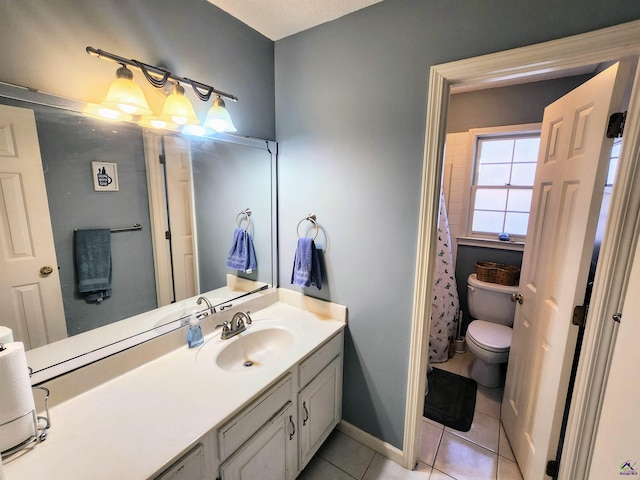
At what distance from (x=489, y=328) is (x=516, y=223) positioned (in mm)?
1018

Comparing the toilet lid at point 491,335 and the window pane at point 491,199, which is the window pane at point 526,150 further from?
the toilet lid at point 491,335

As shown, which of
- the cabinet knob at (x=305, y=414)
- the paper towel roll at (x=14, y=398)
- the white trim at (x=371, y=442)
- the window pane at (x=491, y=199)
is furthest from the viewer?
the window pane at (x=491, y=199)

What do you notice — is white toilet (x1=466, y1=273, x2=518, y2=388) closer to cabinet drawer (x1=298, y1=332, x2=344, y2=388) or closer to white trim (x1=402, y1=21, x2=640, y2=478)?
white trim (x1=402, y1=21, x2=640, y2=478)

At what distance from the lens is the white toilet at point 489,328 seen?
6.89ft

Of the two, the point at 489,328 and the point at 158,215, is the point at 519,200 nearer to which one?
the point at 489,328

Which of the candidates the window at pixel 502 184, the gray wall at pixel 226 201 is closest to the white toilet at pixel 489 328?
the window at pixel 502 184

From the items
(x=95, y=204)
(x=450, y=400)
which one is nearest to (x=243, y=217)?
(x=95, y=204)

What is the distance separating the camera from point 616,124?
41.8 inches

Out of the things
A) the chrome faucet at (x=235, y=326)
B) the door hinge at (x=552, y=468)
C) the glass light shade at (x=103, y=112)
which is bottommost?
the door hinge at (x=552, y=468)

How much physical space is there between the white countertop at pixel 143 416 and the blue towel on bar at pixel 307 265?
0.41 metres

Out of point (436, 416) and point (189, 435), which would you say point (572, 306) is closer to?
point (436, 416)

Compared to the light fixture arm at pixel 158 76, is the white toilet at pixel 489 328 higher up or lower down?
lower down

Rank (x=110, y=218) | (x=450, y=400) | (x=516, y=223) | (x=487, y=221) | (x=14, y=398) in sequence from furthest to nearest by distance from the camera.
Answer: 1. (x=487, y=221)
2. (x=516, y=223)
3. (x=450, y=400)
4. (x=110, y=218)
5. (x=14, y=398)

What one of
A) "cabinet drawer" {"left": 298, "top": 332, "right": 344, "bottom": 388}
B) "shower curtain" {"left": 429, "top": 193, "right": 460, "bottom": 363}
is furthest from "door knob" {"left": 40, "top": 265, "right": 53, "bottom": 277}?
"shower curtain" {"left": 429, "top": 193, "right": 460, "bottom": 363}
